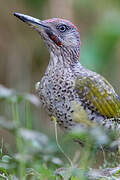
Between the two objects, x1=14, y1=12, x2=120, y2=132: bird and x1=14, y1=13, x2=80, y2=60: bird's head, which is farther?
x1=14, y1=13, x2=80, y2=60: bird's head

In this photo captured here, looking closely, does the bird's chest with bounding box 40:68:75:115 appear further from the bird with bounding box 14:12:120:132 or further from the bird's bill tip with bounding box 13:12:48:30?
the bird's bill tip with bounding box 13:12:48:30

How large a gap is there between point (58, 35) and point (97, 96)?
0.71 metres

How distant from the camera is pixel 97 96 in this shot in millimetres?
4914

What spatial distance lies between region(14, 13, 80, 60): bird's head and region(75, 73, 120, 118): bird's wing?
0.38 meters

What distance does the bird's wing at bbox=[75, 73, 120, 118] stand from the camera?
15.7ft

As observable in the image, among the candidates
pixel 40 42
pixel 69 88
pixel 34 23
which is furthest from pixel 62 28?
pixel 40 42

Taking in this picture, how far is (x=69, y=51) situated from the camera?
5.19 m

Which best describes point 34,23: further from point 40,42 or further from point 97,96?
point 40,42

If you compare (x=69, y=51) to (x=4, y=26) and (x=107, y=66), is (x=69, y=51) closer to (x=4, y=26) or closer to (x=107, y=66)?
(x=107, y=66)

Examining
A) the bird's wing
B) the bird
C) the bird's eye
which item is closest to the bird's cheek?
the bird

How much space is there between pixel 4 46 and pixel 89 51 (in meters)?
2.06

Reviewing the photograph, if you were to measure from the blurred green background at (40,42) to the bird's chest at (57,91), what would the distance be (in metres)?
3.11

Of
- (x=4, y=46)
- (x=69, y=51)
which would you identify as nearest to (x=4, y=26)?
(x=4, y=46)

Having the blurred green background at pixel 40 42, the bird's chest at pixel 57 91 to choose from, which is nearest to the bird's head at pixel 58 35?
the bird's chest at pixel 57 91
